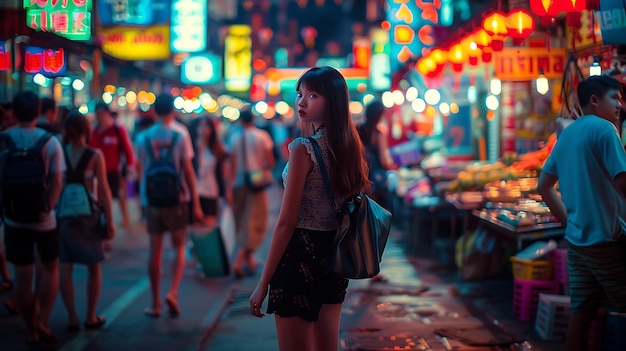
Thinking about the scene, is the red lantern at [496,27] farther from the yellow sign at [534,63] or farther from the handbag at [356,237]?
the handbag at [356,237]

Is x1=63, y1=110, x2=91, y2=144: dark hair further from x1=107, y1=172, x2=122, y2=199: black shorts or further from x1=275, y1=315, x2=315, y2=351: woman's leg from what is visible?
x1=107, y1=172, x2=122, y2=199: black shorts

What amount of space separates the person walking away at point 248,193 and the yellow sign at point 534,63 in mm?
3393

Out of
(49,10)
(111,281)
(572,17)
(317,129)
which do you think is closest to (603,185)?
(317,129)

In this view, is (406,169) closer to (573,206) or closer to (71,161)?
(71,161)

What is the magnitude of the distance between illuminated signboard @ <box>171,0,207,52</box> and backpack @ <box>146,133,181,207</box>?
33.7 ft

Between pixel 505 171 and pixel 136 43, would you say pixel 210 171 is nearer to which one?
pixel 505 171

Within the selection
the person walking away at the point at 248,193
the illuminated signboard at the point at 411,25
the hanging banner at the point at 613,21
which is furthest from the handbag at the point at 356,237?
the illuminated signboard at the point at 411,25

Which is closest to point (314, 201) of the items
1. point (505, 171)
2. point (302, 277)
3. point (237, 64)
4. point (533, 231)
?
point (302, 277)

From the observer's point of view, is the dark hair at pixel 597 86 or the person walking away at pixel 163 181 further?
the person walking away at pixel 163 181

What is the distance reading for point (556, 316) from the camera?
709 cm

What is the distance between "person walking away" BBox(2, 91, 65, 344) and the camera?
683cm

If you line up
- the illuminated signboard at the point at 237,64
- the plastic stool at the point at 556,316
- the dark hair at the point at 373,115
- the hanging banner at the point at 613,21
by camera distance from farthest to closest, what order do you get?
1. the illuminated signboard at the point at 237,64
2. the dark hair at the point at 373,115
3. the plastic stool at the point at 556,316
4. the hanging banner at the point at 613,21

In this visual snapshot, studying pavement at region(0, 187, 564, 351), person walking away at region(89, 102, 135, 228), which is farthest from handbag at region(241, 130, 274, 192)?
person walking away at region(89, 102, 135, 228)

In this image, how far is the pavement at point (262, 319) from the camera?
725 cm
